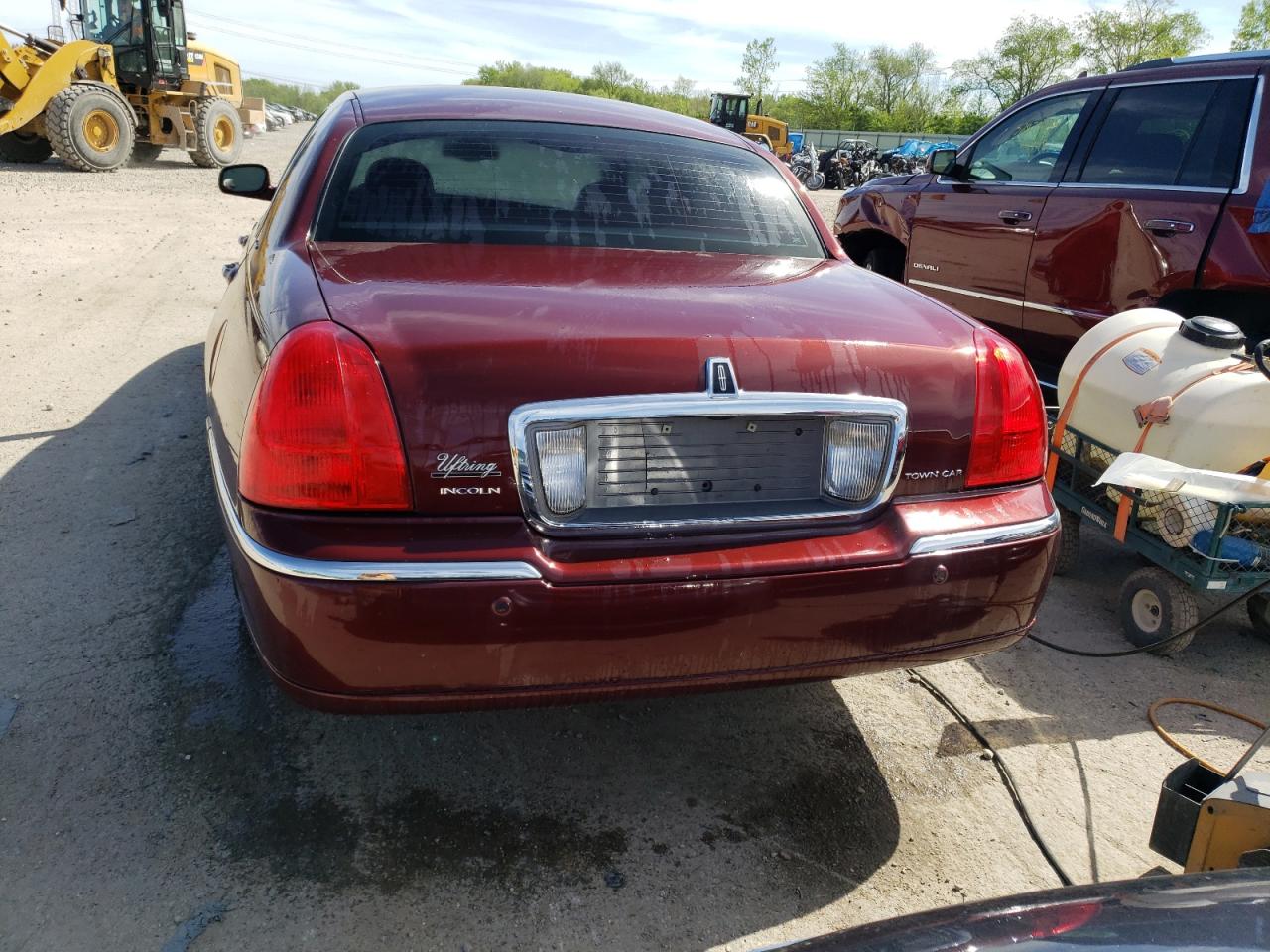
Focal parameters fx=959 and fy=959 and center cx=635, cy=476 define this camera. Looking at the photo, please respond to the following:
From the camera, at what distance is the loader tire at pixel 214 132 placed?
19.3 meters

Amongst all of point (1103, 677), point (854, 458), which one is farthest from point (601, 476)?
point (1103, 677)

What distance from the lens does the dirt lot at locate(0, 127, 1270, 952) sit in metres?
2.05

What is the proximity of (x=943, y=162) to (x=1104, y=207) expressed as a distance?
1.50 meters

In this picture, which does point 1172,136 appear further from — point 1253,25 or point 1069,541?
point 1253,25

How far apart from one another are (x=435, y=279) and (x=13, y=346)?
548 centimetres

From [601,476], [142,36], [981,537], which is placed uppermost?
[142,36]

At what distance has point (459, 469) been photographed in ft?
6.13

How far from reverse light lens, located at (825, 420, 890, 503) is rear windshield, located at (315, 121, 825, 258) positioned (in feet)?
2.92

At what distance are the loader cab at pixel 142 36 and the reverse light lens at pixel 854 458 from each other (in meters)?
20.3

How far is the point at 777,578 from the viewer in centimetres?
200

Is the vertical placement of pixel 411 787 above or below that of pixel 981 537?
below

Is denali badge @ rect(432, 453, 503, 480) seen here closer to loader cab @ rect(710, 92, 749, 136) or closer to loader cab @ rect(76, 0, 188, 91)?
loader cab @ rect(76, 0, 188, 91)

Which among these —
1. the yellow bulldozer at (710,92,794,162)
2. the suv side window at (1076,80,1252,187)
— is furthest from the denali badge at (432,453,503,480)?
the yellow bulldozer at (710,92,794,162)

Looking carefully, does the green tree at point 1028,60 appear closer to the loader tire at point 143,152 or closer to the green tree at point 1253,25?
the green tree at point 1253,25
